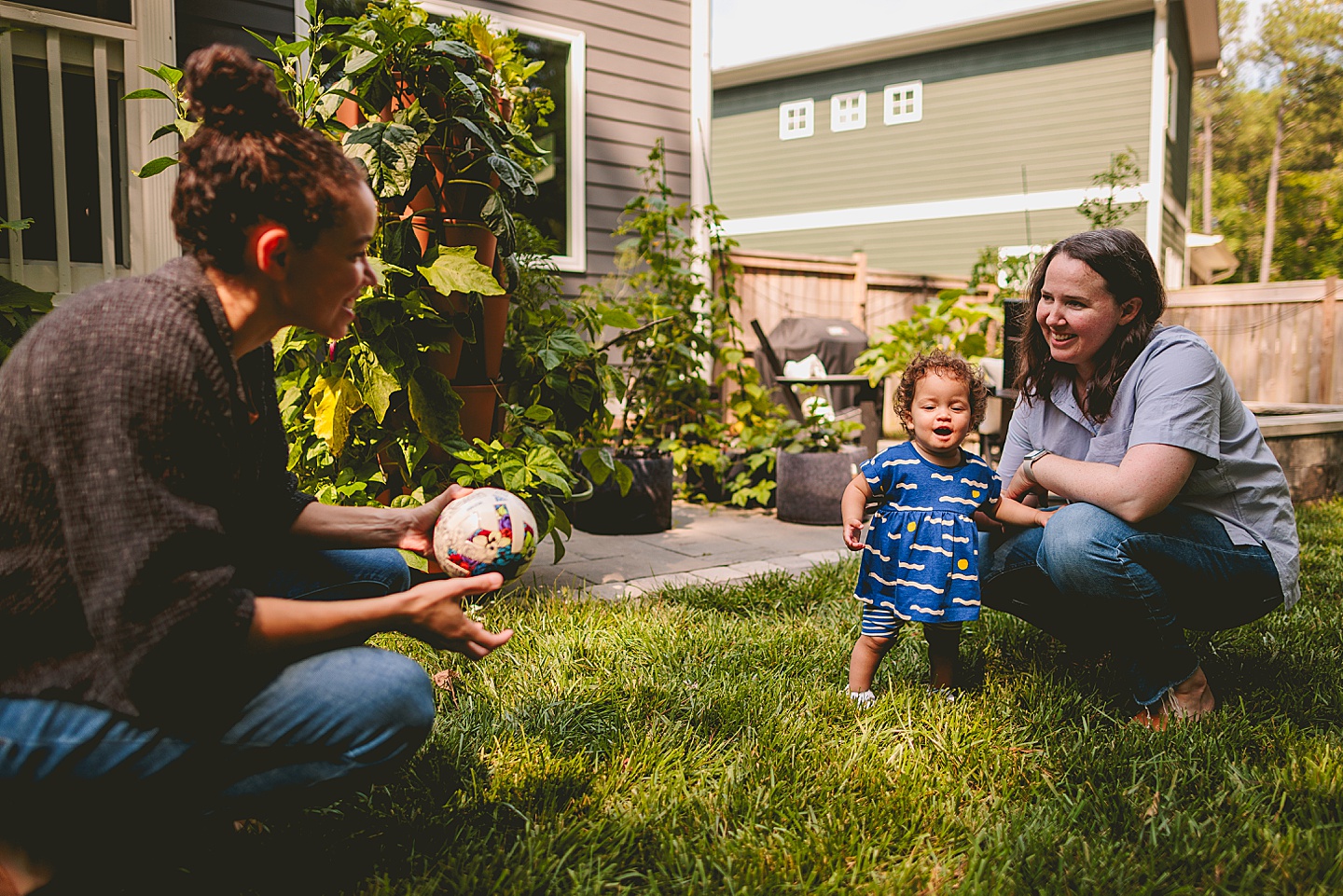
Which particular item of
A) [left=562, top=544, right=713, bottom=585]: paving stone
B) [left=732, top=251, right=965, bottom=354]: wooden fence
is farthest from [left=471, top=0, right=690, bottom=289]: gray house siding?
[left=562, top=544, right=713, bottom=585]: paving stone

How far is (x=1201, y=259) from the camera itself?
21391 mm

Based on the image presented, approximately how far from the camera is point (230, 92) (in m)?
1.25

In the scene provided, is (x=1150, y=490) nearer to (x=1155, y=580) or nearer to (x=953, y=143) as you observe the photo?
(x=1155, y=580)

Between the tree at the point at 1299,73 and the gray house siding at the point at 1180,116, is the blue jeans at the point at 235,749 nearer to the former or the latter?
the gray house siding at the point at 1180,116

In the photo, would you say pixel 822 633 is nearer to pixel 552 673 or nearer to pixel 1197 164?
pixel 552 673

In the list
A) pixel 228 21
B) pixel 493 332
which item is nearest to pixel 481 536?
pixel 493 332

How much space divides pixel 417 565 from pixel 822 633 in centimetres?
121

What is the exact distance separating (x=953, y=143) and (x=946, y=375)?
1512 centimetres

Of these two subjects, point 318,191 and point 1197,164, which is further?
point 1197,164

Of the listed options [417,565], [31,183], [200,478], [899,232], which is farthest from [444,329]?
[899,232]

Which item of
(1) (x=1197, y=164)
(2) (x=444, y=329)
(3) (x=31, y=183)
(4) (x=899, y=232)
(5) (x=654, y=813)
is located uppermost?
(1) (x=1197, y=164)

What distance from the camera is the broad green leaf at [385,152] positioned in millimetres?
2564

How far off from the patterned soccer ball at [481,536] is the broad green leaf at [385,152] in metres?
1.31

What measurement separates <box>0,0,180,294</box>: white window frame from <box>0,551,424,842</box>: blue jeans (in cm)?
316
